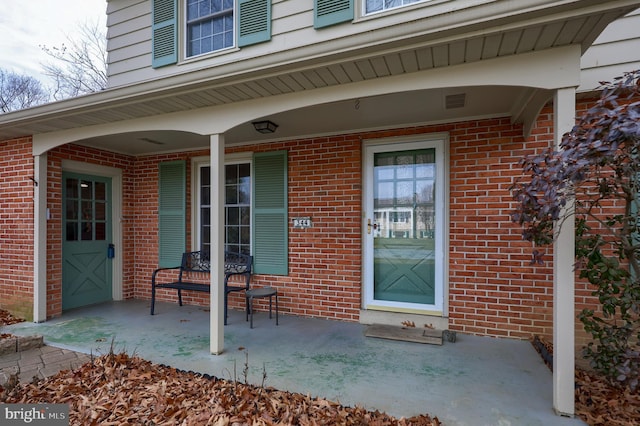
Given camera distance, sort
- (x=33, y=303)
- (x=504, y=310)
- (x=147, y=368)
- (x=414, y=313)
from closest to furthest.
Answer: (x=147, y=368) → (x=504, y=310) → (x=414, y=313) → (x=33, y=303)

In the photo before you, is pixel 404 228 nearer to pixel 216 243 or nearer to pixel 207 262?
pixel 216 243

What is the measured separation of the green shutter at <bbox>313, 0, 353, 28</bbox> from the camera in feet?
11.4

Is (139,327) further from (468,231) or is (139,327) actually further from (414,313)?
(468,231)

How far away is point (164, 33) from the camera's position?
4.57 meters

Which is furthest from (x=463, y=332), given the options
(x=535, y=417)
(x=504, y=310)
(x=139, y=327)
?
(x=139, y=327)

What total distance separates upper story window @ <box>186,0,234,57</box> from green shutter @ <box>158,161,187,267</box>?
69.8 inches

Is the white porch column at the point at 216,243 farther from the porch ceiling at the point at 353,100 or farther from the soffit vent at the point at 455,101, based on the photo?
the soffit vent at the point at 455,101

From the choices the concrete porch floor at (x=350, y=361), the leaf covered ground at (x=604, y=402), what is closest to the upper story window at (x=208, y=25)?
the concrete porch floor at (x=350, y=361)

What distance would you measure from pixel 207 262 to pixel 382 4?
13.9 ft

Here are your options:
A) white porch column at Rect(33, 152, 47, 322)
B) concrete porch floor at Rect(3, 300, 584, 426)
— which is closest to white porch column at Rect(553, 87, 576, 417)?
concrete porch floor at Rect(3, 300, 584, 426)

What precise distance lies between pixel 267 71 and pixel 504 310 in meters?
3.45

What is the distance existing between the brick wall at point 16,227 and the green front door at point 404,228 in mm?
4563

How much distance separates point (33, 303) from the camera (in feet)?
14.3

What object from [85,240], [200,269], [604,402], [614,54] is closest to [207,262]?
[200,269]
